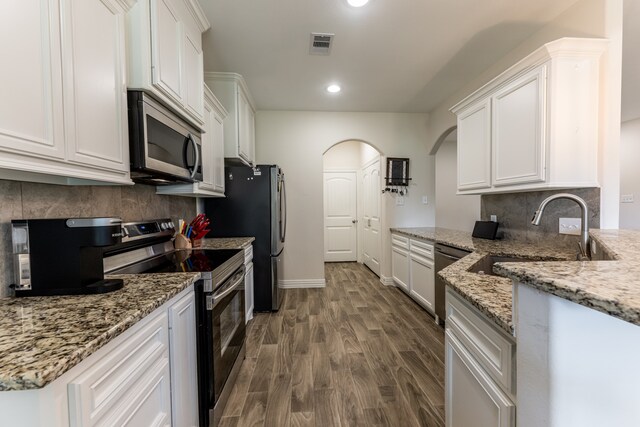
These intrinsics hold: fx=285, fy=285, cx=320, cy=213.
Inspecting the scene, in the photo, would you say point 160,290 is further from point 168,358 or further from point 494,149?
point 494,149

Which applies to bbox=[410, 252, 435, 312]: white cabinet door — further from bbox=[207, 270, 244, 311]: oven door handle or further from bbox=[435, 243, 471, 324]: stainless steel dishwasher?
bbox=[207, 270, 244, 311]: oven door handle

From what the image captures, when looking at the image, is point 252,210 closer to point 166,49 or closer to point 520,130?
point 166,49

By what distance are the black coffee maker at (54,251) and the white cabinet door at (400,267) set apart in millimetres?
3251

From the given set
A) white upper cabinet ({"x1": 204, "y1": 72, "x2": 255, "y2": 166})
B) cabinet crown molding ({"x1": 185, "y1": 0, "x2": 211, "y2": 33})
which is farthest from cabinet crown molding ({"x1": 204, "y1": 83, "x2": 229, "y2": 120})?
cabinet crown molding ({"x1": 185, "y1": 0, "x2": 211, "y2": 33})

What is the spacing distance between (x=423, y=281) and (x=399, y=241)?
2.72 ft

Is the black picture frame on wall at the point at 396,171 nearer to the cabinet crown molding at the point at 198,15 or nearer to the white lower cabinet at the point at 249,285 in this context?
the white lower cabinet at the point at 249,285

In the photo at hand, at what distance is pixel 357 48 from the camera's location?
2.53m

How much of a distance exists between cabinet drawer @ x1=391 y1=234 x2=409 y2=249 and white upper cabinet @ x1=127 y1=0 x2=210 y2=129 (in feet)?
9.03

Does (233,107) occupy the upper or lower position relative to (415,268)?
upper

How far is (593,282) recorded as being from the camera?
594 mm

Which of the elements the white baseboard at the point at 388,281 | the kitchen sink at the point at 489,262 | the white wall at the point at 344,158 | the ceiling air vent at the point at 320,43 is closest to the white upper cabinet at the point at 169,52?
the ceiling air vent at the point at 320,43

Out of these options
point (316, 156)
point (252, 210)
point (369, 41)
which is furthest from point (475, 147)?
point (252, 210)

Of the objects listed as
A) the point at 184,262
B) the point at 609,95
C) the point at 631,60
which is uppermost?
the point at 631,60

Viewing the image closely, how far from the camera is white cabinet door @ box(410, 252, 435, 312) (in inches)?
117
